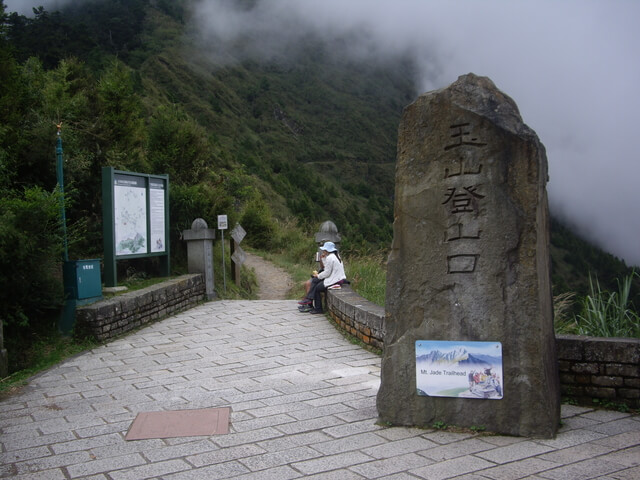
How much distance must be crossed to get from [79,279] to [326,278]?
396cm

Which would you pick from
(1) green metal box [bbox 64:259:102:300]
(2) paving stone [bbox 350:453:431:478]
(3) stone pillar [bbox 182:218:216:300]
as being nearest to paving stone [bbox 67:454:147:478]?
(2) paving stone [bbox 350:453:431:478]

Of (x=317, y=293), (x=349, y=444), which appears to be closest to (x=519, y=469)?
(x=349, y=444)

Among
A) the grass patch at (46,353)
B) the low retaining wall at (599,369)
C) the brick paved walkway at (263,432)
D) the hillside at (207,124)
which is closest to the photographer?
the brick paved walkway at (263,432)

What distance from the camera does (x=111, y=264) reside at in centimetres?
1058

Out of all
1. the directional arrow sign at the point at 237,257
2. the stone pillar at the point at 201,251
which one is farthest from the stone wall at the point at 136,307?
the directional arrow sign at the point at 237,257

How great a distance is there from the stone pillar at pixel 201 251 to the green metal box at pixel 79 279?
3.96 metres

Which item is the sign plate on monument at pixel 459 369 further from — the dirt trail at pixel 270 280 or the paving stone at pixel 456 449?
the dirt trail at pixel 270 280

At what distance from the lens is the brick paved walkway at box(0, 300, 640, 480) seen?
392cm

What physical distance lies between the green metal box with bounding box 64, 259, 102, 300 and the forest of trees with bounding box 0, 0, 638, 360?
0.22m

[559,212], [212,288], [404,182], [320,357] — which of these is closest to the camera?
[404,182]

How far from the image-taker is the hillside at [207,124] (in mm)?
13352

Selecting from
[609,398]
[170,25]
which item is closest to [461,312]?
[609,398]

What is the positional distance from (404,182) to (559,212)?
262ft

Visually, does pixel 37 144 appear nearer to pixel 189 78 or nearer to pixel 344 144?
pixel 189 78
